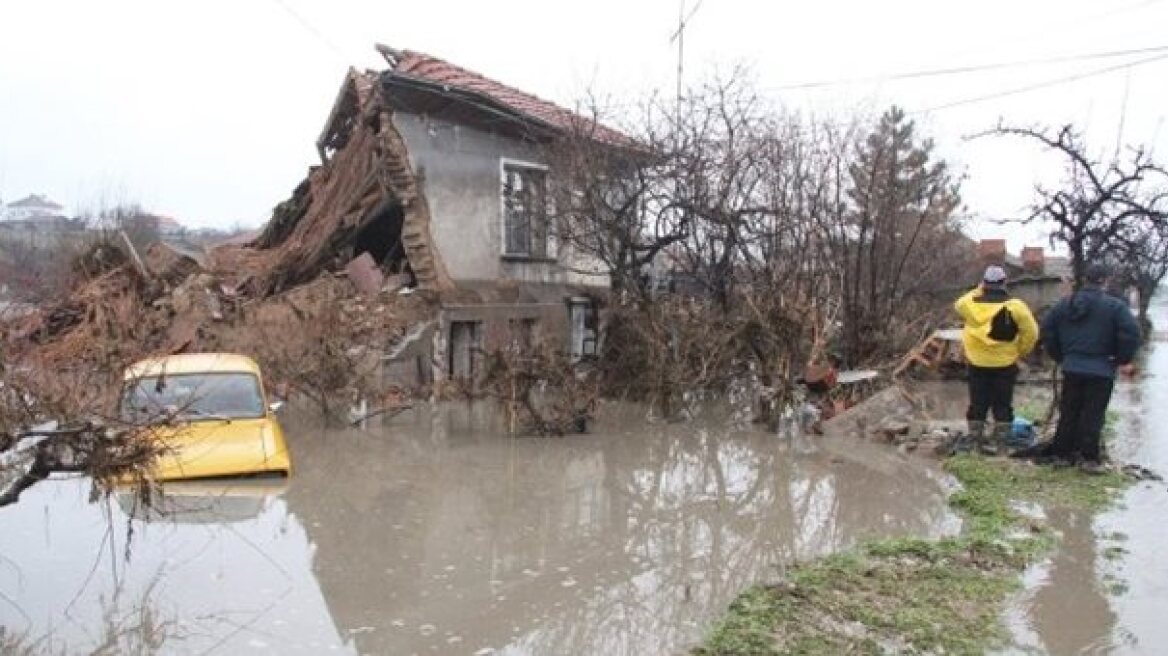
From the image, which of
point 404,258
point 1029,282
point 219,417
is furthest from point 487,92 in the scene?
point 1029,282

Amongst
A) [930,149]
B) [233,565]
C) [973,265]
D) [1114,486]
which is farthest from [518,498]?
[930,149]

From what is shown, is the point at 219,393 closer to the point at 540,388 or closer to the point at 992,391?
the point at 540,388

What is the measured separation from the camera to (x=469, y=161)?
19.5 metres

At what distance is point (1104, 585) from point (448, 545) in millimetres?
4693

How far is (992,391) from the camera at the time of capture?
11539 mm

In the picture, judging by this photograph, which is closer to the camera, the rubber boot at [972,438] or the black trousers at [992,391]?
the black trousers at [992,391]

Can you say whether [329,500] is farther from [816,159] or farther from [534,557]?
[816,159]

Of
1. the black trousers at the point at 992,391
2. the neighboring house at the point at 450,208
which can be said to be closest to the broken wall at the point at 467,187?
the neighboring house at the point at 450,208

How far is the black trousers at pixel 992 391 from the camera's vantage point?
448 inches

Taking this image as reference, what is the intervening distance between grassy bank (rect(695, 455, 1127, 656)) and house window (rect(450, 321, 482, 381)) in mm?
11242

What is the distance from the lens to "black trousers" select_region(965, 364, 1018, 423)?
37.3 ft

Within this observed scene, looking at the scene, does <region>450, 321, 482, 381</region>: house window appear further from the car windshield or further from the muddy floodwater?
the car windshield

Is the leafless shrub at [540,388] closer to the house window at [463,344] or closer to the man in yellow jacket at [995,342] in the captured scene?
the man in yellow jacket at [995,342]

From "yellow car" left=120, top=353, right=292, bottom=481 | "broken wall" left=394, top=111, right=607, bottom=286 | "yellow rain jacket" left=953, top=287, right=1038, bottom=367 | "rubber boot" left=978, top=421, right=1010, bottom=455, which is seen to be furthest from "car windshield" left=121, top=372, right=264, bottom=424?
"broken wall" left=394, top=111, right=607, bottom=286
